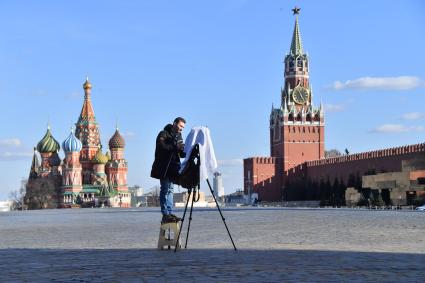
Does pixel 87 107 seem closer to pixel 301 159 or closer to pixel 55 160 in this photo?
pixel 55 160

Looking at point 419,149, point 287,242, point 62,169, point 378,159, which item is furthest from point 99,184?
point 287,242

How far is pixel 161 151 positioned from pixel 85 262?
1.85 meters

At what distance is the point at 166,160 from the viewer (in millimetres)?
8273

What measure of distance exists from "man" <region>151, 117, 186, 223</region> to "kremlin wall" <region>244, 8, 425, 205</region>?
6220cm

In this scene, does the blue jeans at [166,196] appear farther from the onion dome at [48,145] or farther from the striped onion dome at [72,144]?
the onion dome at [48,145]

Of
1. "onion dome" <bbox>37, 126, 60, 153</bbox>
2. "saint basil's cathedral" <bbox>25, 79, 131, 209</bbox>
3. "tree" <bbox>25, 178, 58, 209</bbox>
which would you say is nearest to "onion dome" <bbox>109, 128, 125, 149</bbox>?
"saint basil's cathedral" <bbox>25, 79, 131, 209</bbox>

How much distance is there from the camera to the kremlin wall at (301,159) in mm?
78062

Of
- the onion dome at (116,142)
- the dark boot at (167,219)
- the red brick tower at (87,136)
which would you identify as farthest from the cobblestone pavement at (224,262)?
the onion dome at (116,142)

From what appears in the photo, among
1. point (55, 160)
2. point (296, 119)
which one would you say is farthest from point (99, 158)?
point (296, 119)

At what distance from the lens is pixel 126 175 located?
97.0m

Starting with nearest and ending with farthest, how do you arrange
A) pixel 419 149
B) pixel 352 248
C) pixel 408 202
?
pixel 352 248 < pixel 408 202 < pixel 419 149

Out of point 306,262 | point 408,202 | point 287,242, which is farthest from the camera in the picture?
point 408,202

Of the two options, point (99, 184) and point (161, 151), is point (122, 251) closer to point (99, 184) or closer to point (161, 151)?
point (161, 151)

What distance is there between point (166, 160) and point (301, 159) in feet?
326
